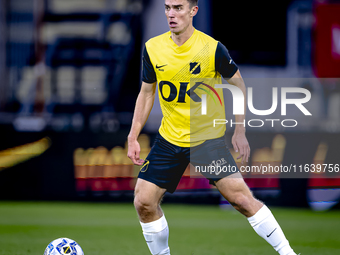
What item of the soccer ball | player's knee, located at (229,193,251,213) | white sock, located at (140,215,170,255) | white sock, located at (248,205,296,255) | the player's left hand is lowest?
the soccer ball

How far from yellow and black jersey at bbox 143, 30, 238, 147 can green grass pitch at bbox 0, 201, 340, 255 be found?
5.88 feet

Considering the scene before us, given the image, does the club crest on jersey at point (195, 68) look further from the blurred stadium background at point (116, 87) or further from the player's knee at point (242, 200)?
the blurred stadium background at point (116, 87)

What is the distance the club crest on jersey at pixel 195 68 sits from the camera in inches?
137

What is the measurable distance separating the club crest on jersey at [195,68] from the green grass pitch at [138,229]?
2.11 meters

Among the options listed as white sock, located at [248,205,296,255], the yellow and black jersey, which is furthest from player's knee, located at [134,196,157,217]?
white sock, located at [248,205,296,255]

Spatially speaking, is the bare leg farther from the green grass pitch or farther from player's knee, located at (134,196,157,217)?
the green grass pitch

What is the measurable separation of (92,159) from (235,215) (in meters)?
2.39

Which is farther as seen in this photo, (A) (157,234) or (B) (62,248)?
(B) (62,248)

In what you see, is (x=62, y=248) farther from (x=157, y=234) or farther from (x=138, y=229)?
(x=138, y=229)

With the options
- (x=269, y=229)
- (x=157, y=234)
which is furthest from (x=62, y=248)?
(x=269, y=229)

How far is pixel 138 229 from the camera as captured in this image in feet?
22.1

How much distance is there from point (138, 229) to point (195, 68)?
3761 millimetres

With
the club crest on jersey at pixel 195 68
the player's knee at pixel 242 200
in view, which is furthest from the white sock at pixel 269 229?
the club crest on jersey at pixel 195 68

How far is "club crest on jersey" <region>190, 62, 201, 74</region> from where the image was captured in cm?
348
